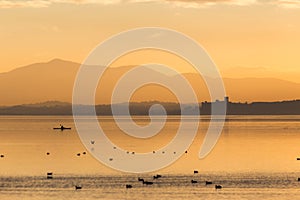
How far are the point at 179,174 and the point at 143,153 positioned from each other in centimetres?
4381

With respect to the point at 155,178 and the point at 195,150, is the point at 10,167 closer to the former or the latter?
the point at 155,178

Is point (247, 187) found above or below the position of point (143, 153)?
below

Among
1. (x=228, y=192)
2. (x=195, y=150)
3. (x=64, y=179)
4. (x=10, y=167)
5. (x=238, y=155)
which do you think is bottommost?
(x=228, y=192)

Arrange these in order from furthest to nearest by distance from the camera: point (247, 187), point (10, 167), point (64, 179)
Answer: point (10, 167) → point (64, 179) → point (247, 187)

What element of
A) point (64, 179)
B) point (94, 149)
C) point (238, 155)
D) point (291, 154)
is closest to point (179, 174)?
point (64, 179)

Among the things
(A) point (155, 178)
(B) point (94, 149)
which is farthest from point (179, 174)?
(B) point (94, 149)

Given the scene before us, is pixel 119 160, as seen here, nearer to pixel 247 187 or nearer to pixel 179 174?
pixel 179 174

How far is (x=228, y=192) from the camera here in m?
78.1

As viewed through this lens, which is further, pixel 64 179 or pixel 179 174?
pixel 179 174

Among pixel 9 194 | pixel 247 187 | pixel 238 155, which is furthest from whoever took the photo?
pixel 238 155

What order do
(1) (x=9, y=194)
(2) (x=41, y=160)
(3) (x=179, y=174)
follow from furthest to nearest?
(2) (x=41, y=160) → (3) (x=179, y=174) → (1) (x=9, y=194)

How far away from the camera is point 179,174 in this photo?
324ft

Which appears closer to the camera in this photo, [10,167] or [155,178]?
[155,178]

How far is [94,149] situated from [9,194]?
81.9 meters
